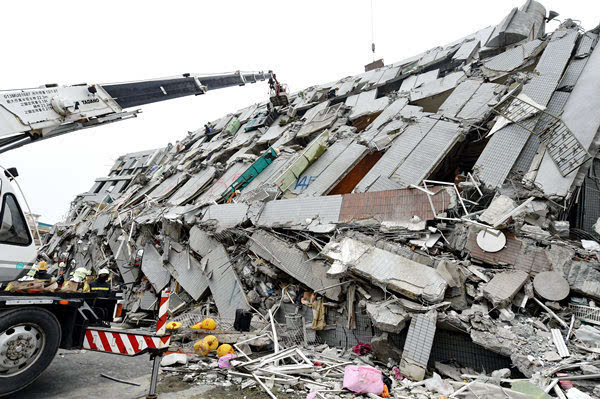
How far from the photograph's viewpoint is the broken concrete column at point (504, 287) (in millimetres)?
4738

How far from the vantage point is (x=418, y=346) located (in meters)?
4.75

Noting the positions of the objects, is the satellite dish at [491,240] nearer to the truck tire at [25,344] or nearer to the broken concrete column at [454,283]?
the broken concrete column at [454,283]

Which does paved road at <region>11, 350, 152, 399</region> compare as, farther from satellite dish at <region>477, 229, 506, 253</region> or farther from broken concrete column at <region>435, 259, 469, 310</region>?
satellite dish at <region>477, 229, 506, 253</region>

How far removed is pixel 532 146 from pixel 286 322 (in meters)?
6.44

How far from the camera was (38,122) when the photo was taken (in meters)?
6.00

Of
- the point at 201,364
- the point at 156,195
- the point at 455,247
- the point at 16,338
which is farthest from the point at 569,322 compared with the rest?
the point at 156,195

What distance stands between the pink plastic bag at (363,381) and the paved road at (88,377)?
2742 millimetres

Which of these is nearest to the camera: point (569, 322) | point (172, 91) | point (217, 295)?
point (569, 322)

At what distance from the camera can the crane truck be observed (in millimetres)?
3943

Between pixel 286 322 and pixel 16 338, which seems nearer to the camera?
pixel 16 338

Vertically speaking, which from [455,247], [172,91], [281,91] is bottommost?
[455,247]

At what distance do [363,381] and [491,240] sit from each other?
3.21m

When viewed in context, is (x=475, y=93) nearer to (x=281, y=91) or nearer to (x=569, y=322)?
(x=569, y=322)

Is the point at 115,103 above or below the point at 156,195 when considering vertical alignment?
above
